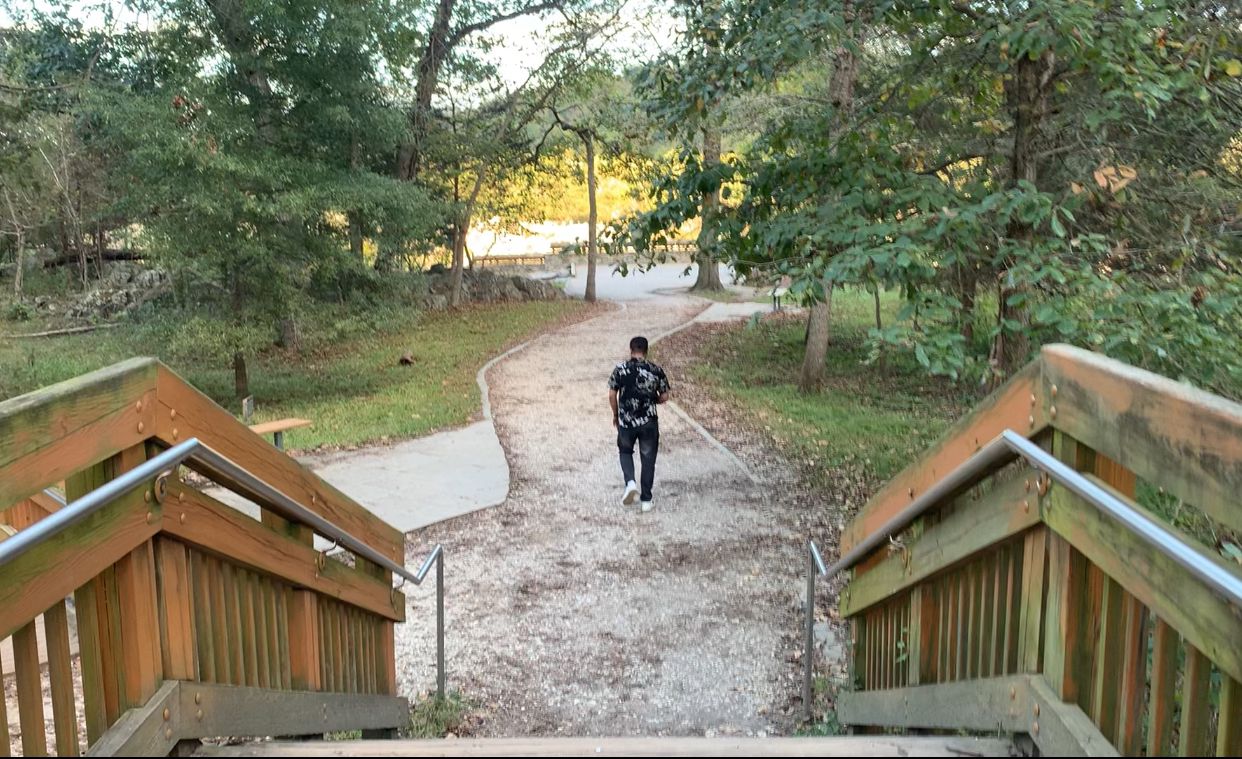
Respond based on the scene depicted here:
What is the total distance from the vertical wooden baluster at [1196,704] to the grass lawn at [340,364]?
34.4 ft

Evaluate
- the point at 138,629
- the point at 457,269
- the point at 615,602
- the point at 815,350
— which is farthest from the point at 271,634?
the point at 457,269

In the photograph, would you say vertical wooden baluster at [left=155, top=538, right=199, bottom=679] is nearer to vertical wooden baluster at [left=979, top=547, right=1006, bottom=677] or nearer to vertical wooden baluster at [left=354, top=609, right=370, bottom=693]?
vertical wooden baluster at [left=354, top=609, right=370, bottom=693]

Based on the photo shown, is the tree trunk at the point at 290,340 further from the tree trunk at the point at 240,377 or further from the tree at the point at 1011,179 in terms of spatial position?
the tree at the point at 1011,179

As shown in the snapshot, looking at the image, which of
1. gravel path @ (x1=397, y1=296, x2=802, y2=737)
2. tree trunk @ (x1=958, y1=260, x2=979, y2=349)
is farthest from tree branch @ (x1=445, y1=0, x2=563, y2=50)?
tree trunk @ (x1=958, y1=260, x2=979, y2=349)

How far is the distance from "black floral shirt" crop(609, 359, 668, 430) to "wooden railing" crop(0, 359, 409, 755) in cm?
485

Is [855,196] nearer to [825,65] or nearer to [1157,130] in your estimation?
[1157,130]

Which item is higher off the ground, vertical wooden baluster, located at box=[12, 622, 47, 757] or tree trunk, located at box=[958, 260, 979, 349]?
tree trunk, located at box=[958, 260, 979, 349]

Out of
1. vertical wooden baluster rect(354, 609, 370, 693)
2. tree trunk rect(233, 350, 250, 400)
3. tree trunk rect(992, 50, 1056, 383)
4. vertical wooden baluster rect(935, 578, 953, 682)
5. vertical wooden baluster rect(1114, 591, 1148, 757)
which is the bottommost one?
tree trunk rect(233, 350, 250, 400)

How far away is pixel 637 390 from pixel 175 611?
19.4ft

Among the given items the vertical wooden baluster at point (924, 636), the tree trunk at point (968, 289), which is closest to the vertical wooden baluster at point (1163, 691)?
the vertical wooden baluster at point (924, 636)

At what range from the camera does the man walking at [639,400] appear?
318 inches

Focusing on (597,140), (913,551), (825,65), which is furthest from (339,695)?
(597,140)

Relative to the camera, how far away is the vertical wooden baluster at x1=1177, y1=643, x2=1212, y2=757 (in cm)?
161

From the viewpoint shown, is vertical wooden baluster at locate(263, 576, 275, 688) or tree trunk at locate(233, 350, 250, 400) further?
tree trunk at locate(233, 350, 250, 400)
